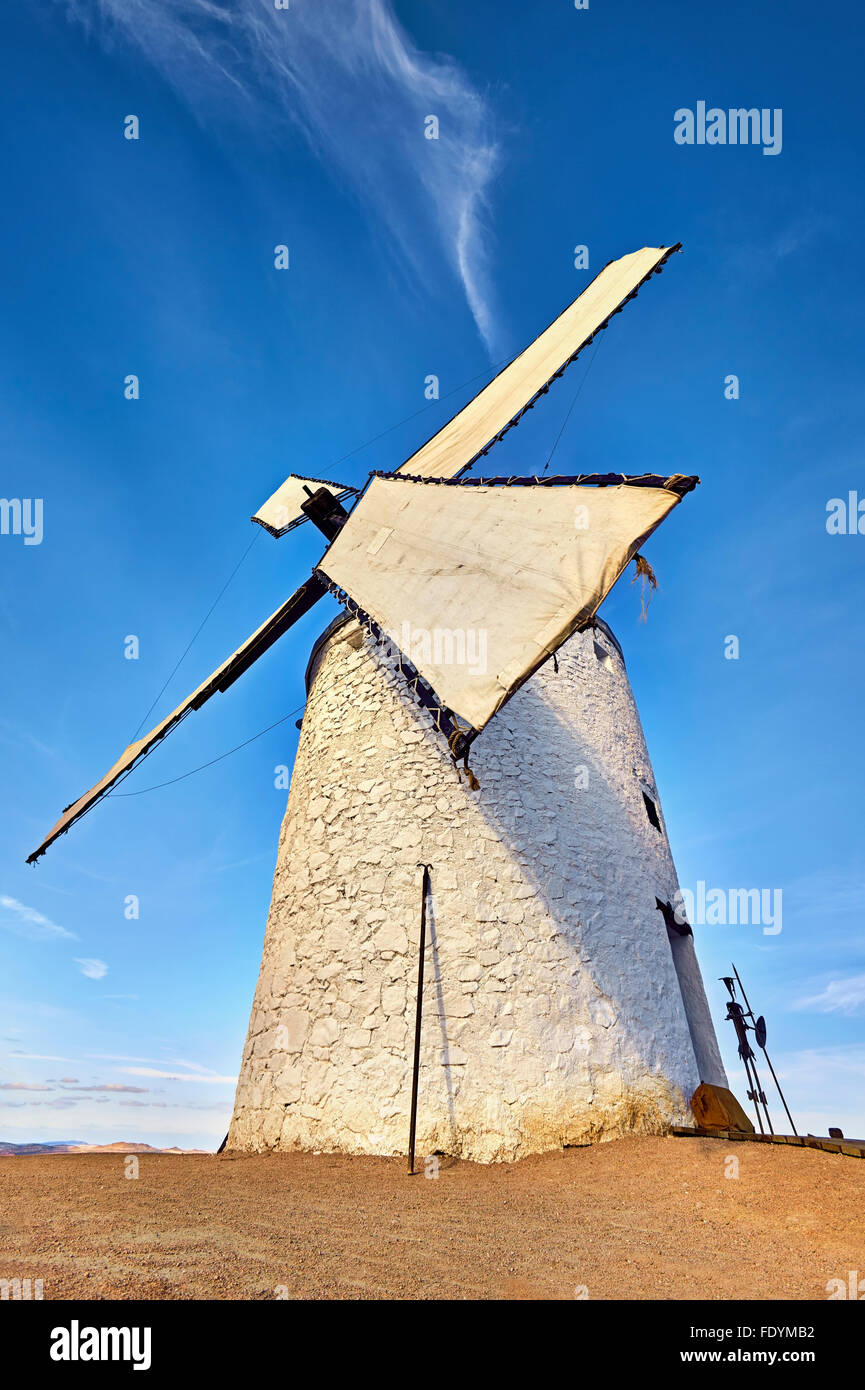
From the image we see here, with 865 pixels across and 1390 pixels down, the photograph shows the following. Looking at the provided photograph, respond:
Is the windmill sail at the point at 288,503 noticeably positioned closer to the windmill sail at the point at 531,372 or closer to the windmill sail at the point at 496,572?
the windmill sail at the point at 531,372

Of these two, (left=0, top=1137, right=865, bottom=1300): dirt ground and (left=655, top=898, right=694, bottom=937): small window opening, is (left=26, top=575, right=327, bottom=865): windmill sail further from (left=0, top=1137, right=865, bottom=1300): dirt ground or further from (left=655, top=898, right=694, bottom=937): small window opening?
(left=655, top=898, right=694, bottom=937): small window opening

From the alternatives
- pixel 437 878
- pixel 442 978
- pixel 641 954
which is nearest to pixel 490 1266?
pixel 442 978

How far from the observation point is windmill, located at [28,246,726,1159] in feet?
21.6

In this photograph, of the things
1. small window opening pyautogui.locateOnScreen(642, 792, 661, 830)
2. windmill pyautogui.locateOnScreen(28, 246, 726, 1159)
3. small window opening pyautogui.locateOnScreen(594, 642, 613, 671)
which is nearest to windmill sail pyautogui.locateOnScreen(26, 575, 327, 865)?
windmill pyautogui.locateOnScreen(28, 246, 726, 1159)

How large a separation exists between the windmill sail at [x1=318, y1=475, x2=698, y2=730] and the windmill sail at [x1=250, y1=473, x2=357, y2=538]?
4765 millimetres

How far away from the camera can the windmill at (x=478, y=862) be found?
21.6 ft

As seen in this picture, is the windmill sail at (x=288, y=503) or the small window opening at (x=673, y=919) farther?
the windmill sail at (x=288, y=503)

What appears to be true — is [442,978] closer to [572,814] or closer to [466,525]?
[572,814]

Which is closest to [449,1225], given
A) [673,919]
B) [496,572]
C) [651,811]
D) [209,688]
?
[496,572]

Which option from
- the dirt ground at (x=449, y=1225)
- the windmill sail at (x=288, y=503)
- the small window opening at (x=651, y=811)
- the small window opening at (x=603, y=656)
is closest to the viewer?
the dirt ground at (x=449, y=1225)

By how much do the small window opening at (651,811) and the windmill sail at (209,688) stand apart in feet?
21.3

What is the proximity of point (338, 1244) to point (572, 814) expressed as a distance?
553 cm

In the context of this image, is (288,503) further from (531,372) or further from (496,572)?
(496,572)

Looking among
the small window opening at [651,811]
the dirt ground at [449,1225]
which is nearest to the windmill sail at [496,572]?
the dirt ground at [449,1225]
